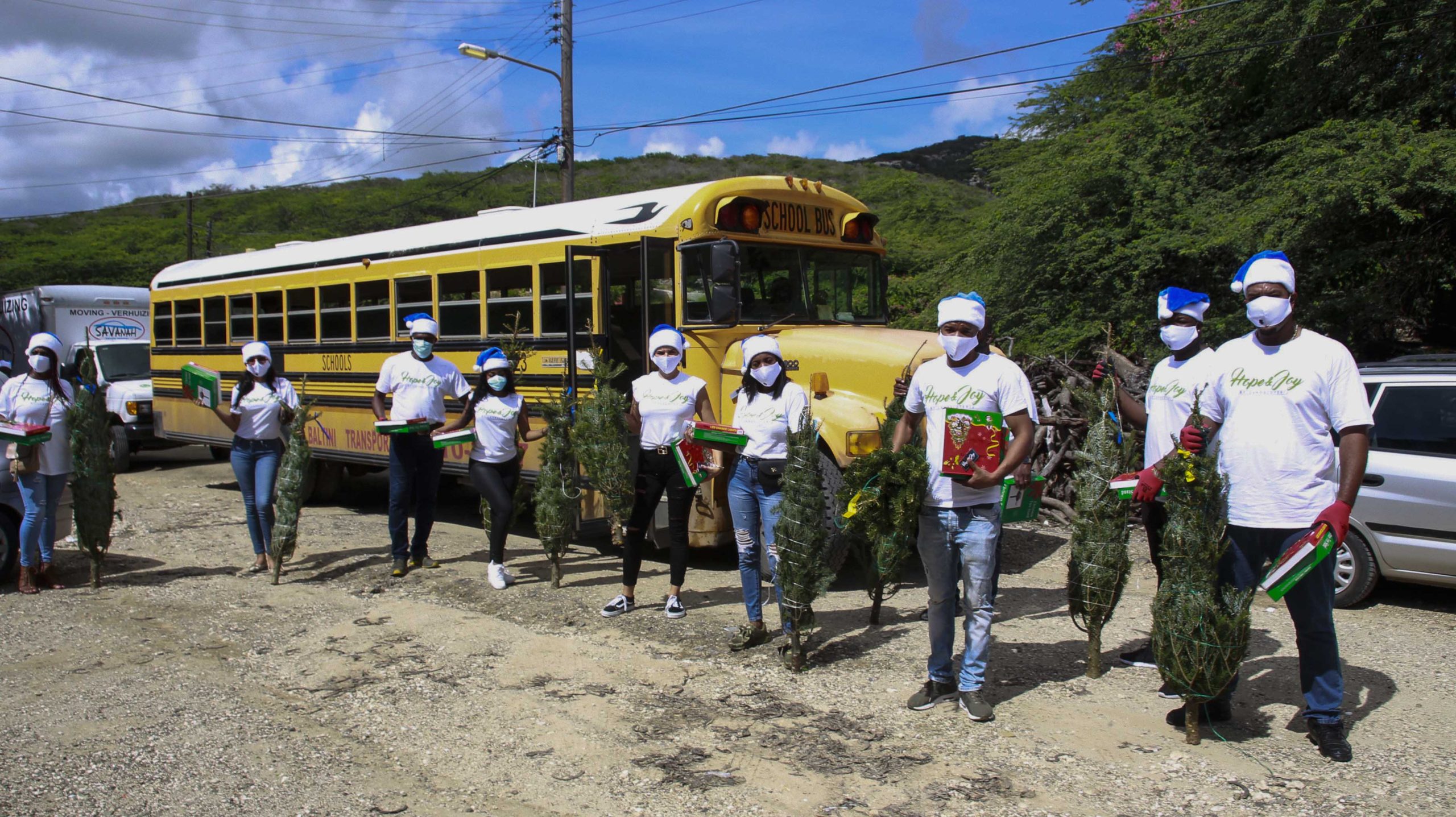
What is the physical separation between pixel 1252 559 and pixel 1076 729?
1.08 m

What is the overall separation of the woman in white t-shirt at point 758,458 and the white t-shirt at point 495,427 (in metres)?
2.11

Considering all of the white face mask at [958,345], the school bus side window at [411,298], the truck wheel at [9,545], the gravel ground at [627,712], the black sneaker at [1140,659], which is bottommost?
the gravel ground at [627,712]

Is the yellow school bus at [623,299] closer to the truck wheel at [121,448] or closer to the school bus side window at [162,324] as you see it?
the school bus side window at [162,324]

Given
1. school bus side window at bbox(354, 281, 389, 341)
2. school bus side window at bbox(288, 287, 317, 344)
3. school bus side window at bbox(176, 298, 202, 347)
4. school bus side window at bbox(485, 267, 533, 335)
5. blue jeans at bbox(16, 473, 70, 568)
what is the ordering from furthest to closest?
school bus side window at bbox(176, 298, 202, 347)
school bus side window at bbox(288, 287, 317, 344)
school bus side window at bbox(354, 281, 389, 341)
school bus side window at bbox(485, 267, 533, 335)
blue jeans at bbox(16, 473, 70, 568)

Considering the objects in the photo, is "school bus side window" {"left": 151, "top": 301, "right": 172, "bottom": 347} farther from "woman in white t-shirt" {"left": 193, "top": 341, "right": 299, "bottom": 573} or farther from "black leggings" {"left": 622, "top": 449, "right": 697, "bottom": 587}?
"black leggings" {"left": 622, "top": 449, "right": 697, "bottom": 587}

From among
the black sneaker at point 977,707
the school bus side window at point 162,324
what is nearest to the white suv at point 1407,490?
the black sneaker at point 977,707

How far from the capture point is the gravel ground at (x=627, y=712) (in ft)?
13.3

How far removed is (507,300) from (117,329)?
1301 centimetres

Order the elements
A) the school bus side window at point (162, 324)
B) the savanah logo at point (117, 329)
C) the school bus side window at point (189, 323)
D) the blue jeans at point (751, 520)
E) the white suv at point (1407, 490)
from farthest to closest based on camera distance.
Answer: the savanah logo at point (117, 329) → the school bus side window at point (162, 324) → the school bus side window at point (189, 323) → the white suv at point (1407, 490) → the blue jeans at point (751, 520)

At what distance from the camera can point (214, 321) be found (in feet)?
41.9

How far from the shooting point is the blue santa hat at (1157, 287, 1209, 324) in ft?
18.0

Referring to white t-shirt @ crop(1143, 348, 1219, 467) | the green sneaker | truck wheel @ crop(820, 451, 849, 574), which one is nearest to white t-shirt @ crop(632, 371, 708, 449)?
truck wheel @ crop(820, 451, 849, 574)

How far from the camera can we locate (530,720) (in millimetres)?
4875

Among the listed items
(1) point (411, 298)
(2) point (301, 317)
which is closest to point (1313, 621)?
(1) point (411, 298)
